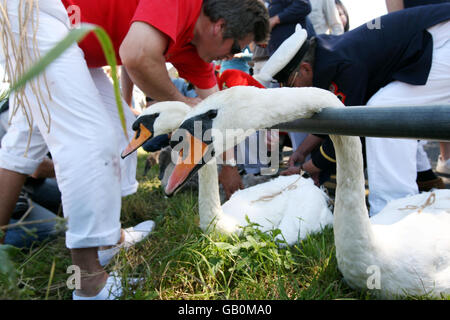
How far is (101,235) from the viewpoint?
1301 millimetres

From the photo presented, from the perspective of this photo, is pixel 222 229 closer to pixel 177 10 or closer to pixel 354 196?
pixel 354 196

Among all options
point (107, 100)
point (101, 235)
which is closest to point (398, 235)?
point (101, 235)

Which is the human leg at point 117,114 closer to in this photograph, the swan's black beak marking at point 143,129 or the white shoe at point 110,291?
the swan's black beak marking at point 143,129

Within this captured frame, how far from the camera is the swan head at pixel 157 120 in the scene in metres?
1.83

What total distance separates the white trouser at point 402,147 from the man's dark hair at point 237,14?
3.17ft

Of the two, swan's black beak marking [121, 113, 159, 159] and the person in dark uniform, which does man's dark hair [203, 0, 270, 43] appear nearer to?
the person in dark uniform

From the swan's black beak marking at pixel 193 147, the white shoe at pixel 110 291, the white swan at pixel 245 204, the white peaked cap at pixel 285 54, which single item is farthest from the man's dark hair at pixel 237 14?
the white shoe at pixel 110 291

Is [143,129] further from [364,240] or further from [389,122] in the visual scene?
[389,122]

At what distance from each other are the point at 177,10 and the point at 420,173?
8.36 feet

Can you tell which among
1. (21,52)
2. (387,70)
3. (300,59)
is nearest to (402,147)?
(387,70)

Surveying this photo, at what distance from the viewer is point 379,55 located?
7.47 feet

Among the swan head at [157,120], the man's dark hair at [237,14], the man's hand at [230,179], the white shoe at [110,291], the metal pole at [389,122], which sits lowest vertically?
the man's hand at [230,179]

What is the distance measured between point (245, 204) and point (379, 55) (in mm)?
1418

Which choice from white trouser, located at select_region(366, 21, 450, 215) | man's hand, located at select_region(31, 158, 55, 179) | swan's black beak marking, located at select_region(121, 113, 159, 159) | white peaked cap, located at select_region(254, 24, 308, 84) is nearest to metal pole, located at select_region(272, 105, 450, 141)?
swan's black beak marking, located at select_region(121, 113, 159, 159)
